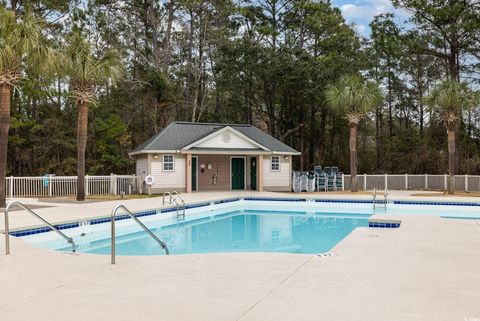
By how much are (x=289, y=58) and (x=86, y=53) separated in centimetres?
1522

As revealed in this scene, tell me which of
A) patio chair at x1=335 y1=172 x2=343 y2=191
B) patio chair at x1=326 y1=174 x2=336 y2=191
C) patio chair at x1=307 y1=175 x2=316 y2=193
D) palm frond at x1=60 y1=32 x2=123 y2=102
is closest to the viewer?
palm frond at x1=60 y1=32 x2=123 y2=102

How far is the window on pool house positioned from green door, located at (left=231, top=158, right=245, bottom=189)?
3.61 meters

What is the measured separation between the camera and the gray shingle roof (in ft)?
69.4

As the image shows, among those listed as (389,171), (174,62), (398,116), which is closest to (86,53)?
(174,62)

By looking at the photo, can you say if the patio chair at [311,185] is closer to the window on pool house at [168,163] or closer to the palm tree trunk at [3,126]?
the window on pool house at [168,163]

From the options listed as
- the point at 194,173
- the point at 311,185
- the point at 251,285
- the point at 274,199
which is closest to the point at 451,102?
the point at 311,185

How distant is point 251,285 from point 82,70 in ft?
42.1

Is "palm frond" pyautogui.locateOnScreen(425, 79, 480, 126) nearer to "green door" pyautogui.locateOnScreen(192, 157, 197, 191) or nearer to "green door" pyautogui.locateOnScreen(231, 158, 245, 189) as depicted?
"green door" pyautogui.locateOnScreen(231, 158, 245, 189)

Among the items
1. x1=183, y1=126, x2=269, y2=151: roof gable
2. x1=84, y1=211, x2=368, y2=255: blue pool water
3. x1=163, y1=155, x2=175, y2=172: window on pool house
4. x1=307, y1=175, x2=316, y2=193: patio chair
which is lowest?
x1=84, y1=211, x2=368, y2=255: blue pool water

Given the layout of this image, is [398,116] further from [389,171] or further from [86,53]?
[86,53]

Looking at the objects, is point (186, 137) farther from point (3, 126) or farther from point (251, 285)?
point (251, 285)

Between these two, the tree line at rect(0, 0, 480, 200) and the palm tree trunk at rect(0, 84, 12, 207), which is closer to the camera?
the palm tree trunk at rect(0, 84, 12, 207)

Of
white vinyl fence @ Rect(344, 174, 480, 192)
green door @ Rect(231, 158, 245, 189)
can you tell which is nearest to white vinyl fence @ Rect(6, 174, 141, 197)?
green door @ Rect(231, 158, 245, 189)

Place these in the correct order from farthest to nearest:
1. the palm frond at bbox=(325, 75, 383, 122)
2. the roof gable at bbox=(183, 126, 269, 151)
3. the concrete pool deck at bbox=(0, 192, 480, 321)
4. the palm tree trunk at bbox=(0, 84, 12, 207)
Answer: the roof gable at bbox=(183, 126, 269, 151)
the palm frond at bbox=(325, 75, 383, 122)
the palm tree trunk at bbox=(0, 84, 12, 207)
the concrete pool deck at bbox=(0, 192, 480, 321)
